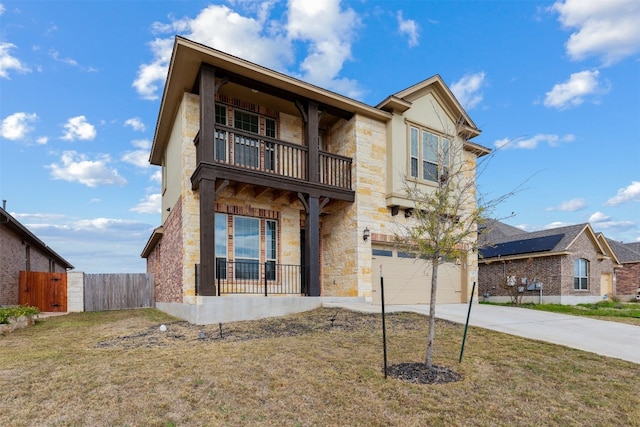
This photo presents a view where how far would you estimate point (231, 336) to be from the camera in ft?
24.7

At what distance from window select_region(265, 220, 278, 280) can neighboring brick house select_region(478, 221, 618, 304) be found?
38.2 feet

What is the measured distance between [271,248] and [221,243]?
5.30 feet

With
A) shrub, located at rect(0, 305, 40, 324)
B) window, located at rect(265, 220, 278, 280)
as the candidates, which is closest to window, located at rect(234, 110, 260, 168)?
window, located at rect(265, 220, 278, 280)

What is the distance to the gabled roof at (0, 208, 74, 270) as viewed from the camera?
13712 millimetres

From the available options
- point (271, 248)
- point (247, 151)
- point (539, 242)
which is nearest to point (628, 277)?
point (539, 242)

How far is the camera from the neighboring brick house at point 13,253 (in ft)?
46.8

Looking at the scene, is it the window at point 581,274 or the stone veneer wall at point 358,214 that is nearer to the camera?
the stone veneer wall at point 358,214

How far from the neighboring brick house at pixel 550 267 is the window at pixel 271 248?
11.7 m

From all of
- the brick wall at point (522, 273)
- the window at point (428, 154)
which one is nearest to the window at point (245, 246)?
the window at point (428, 154)

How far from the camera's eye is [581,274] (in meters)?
21.0

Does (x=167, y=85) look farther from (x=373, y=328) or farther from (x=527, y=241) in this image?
(x=527, y=241)

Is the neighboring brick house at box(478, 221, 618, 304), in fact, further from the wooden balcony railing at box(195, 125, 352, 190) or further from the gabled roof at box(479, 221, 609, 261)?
the wooden balcony railing at box(195, 125, 352, 190)

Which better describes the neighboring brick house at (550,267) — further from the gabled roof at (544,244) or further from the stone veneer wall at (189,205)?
the stone veneer wall at (189,205)

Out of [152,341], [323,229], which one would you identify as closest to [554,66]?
[323,229]
